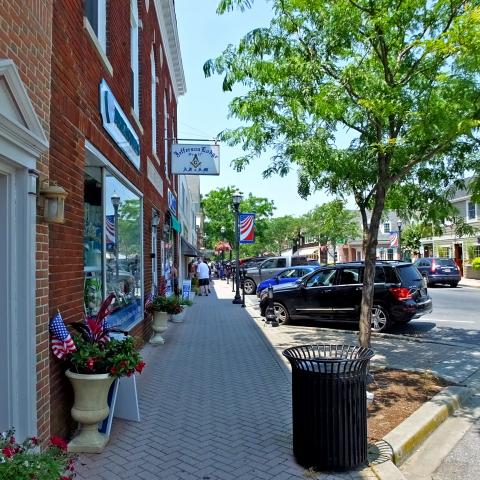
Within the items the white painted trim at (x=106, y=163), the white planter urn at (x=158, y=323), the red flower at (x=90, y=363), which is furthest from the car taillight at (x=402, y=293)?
the red flower at (x=90, y=363)

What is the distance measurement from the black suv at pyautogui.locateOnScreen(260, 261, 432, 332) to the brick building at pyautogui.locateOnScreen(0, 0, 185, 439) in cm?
541

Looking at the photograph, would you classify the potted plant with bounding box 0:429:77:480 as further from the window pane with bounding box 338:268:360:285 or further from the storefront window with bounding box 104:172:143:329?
the window pane with bounding box 338:268:360:285

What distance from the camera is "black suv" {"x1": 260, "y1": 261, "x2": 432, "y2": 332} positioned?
1152 cm

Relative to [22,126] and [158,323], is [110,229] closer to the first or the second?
[158,323]

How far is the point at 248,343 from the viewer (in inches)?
417

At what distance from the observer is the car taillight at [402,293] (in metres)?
11.4

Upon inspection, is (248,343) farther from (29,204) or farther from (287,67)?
(29,204)

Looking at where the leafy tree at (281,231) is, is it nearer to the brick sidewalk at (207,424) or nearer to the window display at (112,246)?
the window display at (112,246)

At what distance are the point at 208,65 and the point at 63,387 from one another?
470cm

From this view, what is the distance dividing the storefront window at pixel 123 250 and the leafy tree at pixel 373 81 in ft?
7.27

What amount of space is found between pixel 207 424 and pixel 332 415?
1.73m

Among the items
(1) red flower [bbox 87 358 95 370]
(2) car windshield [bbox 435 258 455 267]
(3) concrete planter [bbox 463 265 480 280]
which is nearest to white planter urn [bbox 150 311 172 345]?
(1) red flower [bbox 87 358 95 370]

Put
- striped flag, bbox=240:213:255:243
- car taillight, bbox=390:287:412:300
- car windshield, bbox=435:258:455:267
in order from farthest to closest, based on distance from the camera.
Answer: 1. car windshield, bbox=435:258:455:267
2. striped flag, bbox=240:213:255:243
3. car taillight, bbox=390:287:412:300

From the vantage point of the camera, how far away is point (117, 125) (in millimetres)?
7277
